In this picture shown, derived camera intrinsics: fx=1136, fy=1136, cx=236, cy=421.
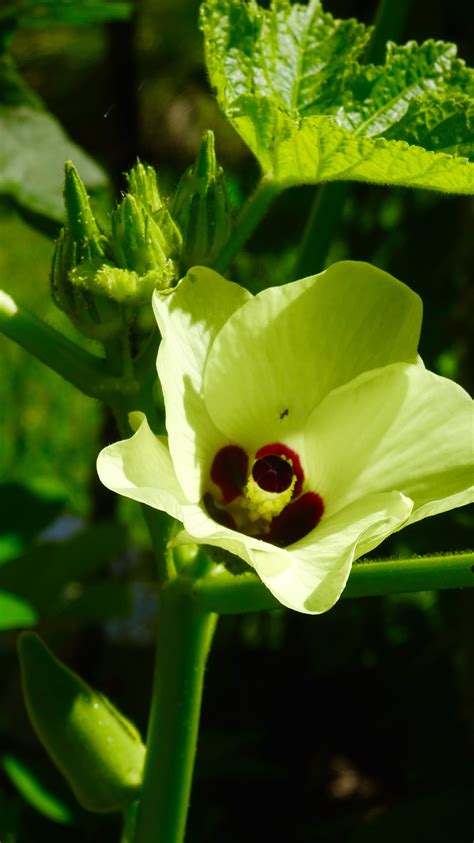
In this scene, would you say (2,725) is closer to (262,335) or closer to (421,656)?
(421,656)

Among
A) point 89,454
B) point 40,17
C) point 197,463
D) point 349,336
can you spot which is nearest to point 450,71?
point 349,336

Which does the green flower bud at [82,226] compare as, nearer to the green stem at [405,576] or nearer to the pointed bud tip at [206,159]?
the pointed bud tip at [206,159]

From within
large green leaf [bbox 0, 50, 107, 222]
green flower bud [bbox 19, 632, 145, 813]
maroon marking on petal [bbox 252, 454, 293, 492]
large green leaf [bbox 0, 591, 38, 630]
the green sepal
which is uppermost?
the green sepal

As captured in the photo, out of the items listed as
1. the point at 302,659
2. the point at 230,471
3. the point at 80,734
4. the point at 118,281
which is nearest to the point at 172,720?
the point at 80,734

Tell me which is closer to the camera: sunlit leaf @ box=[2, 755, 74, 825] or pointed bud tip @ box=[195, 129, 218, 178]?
pointed bud tip @ box=[195, 129, 218, 178]

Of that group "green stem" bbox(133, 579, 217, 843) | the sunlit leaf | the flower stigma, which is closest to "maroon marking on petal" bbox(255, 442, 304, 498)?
the flower stigma

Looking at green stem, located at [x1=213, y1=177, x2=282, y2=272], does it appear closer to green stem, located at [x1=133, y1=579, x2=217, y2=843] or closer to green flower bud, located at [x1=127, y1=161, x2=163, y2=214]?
green flower bud, located at [x1=127, y1=161, x2=163, y2=214]

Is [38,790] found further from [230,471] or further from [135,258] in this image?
[135,258]

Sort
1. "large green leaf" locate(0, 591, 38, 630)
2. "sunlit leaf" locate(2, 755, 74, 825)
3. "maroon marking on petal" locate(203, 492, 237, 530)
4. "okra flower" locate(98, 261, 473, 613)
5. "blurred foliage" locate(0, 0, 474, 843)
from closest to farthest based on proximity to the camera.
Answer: "okra flower" locate(98, 261, 473, 613) → "maroon marking on petal" locate(203, 492, 237, 530) → "large green leaf" locate(0, 591, 38, 630) → "sunlit leaf" locate(2, 755, 74, 825) → "blurred foliage" locate(0, 0, 474, 843)
